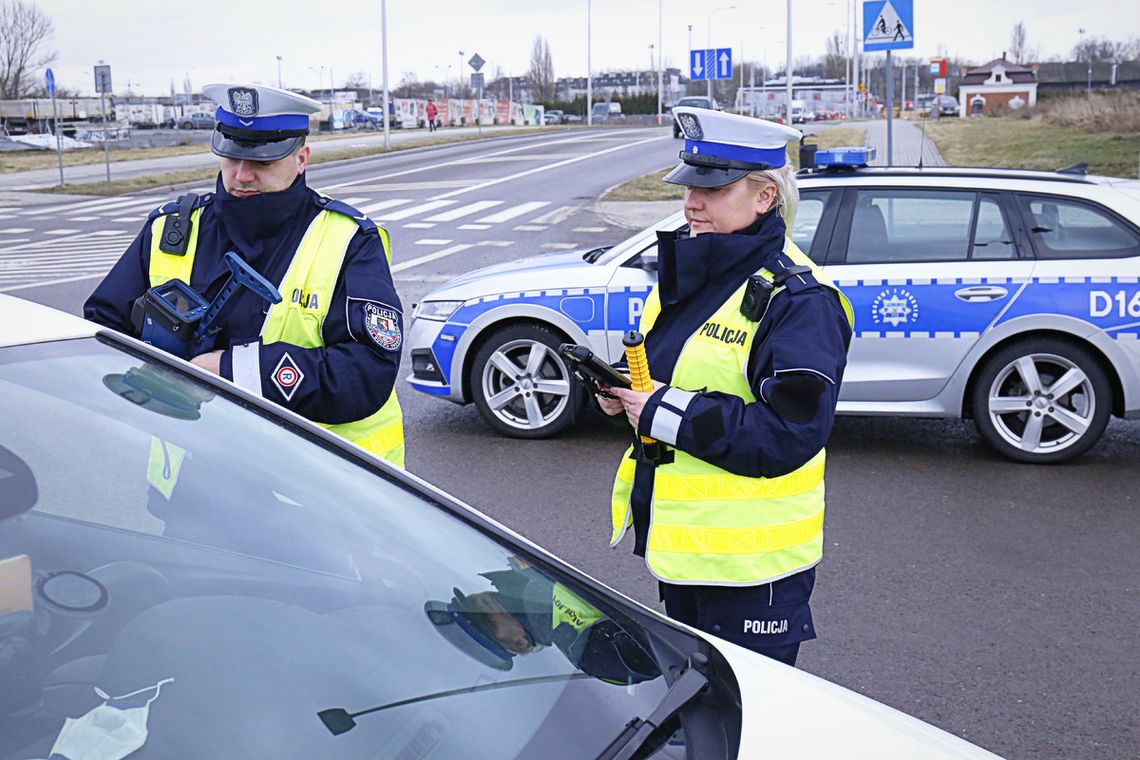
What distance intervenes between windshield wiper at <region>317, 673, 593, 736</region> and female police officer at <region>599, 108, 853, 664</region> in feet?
2.70

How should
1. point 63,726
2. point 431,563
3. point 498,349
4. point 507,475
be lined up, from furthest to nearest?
point 498,349 < point 507,475 < point 431,563 < point 63,726

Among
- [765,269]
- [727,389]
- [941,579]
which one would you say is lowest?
[941,579]

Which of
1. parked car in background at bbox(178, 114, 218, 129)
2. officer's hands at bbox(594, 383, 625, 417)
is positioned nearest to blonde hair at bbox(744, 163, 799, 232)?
officer's hands at bbox(594, 383, 625, 417)

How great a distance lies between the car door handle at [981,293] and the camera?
641 centimetres

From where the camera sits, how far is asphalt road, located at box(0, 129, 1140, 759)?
3.95m

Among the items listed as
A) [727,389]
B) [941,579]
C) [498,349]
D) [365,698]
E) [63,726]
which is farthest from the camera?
[498,349]

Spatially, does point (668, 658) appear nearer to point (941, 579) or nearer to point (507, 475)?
point (941, 579)

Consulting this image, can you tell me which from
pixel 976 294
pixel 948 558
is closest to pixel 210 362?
pixel 948 558

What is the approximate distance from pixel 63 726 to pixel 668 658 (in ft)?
3.26

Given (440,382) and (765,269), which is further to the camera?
(440,382)

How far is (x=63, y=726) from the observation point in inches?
63.1

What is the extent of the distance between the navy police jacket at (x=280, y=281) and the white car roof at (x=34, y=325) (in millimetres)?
544

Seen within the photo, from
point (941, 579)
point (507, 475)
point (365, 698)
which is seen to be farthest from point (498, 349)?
point (365, 698)

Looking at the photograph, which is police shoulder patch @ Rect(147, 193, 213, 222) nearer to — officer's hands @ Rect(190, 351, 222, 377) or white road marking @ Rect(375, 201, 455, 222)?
officer's hands @ Rect(190, 351, 222, 377)
